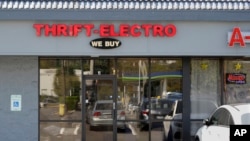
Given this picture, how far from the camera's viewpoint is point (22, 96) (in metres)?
13.8

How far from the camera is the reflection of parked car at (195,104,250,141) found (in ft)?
32.3

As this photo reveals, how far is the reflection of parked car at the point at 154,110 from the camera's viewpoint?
46.0 feet

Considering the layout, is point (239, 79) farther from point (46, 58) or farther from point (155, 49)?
point (46, 58)

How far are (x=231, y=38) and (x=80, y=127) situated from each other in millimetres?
5403

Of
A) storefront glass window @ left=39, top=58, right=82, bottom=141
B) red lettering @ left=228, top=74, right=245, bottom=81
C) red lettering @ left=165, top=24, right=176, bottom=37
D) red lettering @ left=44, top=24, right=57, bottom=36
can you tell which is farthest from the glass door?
red lettering @ left=228, top=74, right=245, bottom=81

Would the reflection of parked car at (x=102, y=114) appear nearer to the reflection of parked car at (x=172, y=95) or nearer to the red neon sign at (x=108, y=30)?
the reflection of parked car at (x=172, y=95)

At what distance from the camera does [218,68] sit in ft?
46.9

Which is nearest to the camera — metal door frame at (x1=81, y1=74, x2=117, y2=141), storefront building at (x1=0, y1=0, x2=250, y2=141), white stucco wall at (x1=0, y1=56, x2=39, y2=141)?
storefront building at (x1=0, y1=0, x2=250, y2=141)

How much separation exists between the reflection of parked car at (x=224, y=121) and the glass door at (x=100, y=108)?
318cm

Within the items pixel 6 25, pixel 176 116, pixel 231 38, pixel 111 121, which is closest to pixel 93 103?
pixel 111 121

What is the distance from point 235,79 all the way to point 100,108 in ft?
14.6

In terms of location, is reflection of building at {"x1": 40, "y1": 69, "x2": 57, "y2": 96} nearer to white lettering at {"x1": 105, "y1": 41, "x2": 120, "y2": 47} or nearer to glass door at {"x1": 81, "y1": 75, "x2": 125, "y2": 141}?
glass door at {"x1": 81, "y1": 75, "x2": 125, "y2": 141}

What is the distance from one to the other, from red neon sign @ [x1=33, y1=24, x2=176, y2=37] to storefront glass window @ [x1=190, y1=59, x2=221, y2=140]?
2238 mm

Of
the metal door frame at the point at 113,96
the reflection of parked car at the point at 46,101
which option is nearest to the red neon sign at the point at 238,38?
the metal door frame at the point at 113,96
